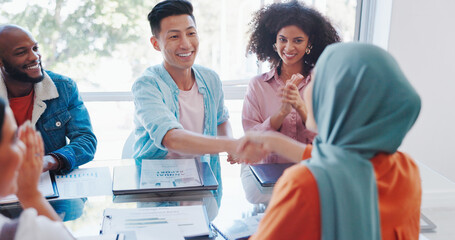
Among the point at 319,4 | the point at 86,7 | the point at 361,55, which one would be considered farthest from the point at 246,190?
the point at 86,7

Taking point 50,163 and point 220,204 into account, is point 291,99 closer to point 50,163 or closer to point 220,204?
point 220,204

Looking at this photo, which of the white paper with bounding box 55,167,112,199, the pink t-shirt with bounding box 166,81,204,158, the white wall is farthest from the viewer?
the white wall

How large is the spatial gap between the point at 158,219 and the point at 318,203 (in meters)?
0.60

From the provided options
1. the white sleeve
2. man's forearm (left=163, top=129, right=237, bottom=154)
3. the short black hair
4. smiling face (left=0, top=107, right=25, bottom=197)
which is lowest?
man's forearm (left=163, top=129, right=237, bottom=154)

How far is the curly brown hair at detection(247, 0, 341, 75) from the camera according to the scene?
2270mm

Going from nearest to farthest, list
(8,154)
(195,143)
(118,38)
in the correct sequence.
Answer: (8,154), (195,143), (118,38)

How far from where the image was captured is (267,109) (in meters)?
2.28

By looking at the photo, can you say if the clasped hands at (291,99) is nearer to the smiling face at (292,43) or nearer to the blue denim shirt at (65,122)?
the smiling face at (292,43)

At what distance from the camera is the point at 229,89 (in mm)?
3416

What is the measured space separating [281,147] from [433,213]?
659 millimetres

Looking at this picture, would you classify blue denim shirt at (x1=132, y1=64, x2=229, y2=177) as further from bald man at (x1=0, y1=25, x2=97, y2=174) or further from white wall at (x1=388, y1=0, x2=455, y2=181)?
white wall at (x1=388, y1=0, x2=455, y2=181)

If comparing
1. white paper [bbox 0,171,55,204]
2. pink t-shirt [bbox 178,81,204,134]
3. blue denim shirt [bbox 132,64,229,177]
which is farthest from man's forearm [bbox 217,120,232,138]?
white paper [bbox 0,171,55,204]

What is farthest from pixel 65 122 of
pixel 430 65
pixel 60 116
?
pixel 430 65

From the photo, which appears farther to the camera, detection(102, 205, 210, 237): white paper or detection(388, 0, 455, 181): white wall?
detection(388, 0, 455, 181): white wall
